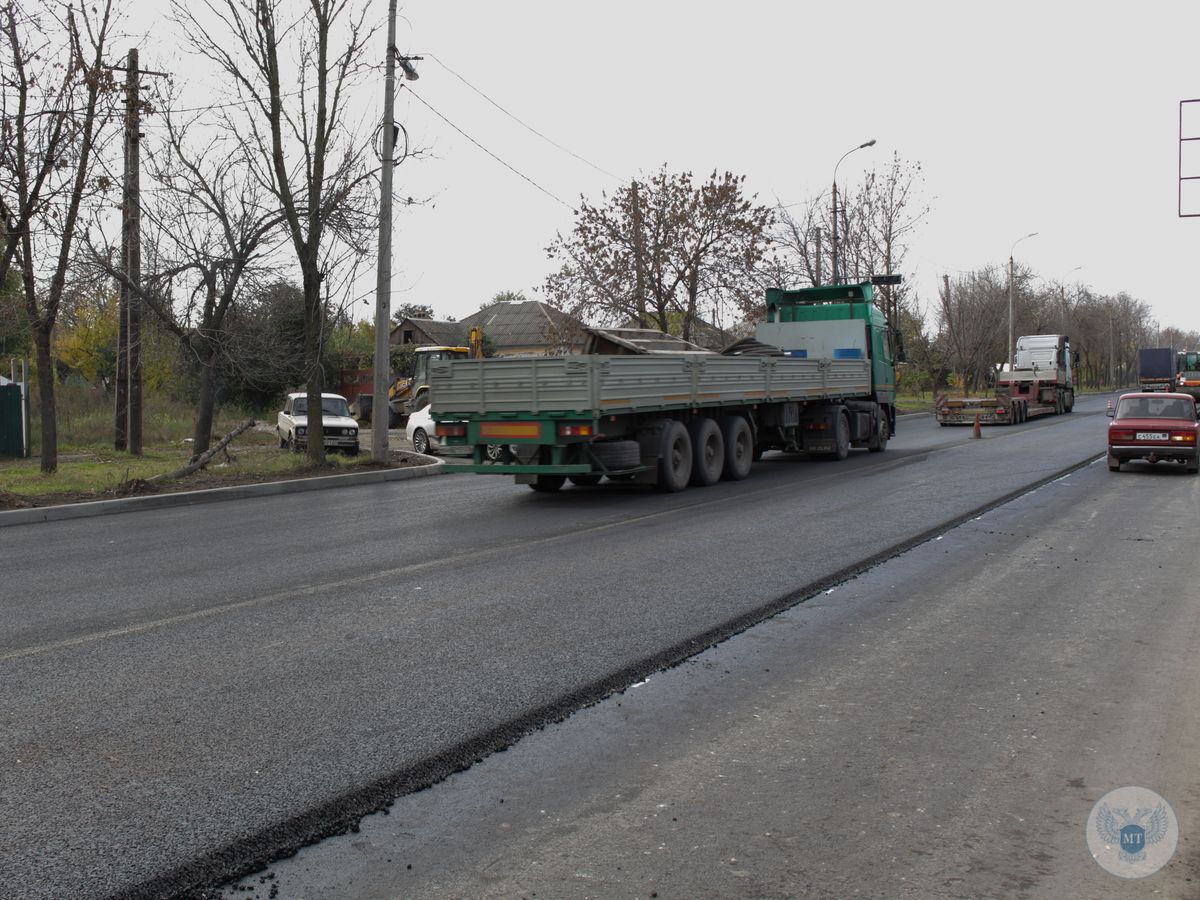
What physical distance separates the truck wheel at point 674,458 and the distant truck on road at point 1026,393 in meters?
18.6

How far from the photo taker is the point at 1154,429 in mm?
18641

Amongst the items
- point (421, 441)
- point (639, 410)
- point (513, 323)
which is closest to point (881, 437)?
point (421, 441)

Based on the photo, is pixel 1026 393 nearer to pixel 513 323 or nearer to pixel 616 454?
pixel 616 454

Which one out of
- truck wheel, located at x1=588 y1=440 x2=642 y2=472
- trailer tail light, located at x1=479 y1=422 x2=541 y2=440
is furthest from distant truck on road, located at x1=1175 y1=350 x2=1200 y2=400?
trailer tail light, located at x1=479 y1=422 x2=541 y2=440

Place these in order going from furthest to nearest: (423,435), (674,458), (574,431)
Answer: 1. (423,435)
2. (674,458)
3. (574,431)

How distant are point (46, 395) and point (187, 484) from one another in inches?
149

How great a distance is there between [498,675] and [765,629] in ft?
6.70

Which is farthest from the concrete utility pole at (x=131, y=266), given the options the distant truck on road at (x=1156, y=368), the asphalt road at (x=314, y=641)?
the distant truck on road at (x=1156, y=368)

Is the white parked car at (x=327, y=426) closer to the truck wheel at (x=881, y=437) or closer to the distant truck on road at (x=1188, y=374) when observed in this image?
the truck wheel at (x=881, y=437)

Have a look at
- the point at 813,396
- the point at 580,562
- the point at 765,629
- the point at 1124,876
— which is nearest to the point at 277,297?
the point at 813,396

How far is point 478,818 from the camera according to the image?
13.5ft

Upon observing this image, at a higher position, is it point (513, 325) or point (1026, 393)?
point (513, 325)

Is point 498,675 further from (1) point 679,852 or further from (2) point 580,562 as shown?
(2) point 580,562

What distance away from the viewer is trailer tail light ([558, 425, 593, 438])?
1423 cm
